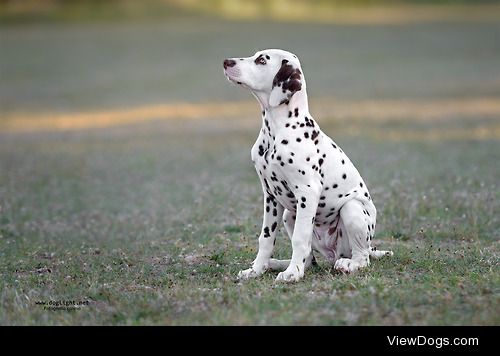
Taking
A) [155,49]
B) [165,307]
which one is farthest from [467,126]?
[155,49]

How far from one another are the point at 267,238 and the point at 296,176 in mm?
813

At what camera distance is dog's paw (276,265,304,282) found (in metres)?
7.87

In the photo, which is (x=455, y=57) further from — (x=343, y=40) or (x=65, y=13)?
(x=65, y=13)

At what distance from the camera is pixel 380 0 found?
71.1 meters

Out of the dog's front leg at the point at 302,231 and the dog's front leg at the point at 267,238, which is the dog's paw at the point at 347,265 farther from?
the dog's front leg at the point at 267,238

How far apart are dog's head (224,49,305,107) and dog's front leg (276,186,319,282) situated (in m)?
0.90
